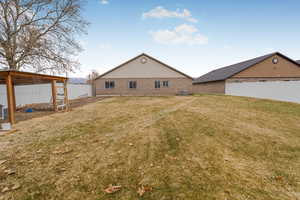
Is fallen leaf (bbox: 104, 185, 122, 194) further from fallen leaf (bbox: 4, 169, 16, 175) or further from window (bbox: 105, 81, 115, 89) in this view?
window (bbox: 105, 81, 115, 89)

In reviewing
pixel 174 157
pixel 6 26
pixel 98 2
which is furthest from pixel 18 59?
pixel 174 157

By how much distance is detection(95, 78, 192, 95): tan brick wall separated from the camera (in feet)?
60.7

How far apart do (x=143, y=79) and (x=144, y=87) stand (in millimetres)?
1166

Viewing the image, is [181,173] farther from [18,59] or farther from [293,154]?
[18,59]

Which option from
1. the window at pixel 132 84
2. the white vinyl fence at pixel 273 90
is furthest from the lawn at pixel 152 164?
the window at pixel 132 84

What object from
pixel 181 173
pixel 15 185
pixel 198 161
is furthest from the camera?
pixel 198 161

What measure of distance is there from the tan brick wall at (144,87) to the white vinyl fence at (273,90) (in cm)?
661

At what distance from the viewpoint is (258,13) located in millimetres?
14516

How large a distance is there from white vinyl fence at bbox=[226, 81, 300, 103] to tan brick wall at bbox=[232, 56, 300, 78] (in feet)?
13.0

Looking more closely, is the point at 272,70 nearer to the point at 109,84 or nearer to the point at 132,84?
the point at 132,84

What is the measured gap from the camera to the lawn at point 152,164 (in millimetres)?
1971

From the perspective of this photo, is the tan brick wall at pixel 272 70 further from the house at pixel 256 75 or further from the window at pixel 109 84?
the window at pixel 109 84

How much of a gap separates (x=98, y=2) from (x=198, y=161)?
15232mm

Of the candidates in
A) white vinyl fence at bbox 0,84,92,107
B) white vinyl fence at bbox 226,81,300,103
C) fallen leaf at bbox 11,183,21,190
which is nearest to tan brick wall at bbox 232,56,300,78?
white vinyl fence at bbox 226,81,300,103
